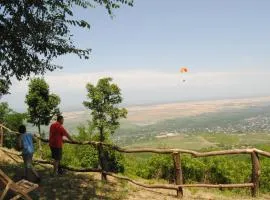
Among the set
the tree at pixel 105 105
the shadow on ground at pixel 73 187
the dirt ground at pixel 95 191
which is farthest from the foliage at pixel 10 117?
the dirt ground at pixel 95 191

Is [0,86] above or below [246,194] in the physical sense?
above

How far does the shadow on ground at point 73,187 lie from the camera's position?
11.5 m

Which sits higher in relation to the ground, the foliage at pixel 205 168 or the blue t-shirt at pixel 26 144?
the blue t-shirt at pixel 26 144

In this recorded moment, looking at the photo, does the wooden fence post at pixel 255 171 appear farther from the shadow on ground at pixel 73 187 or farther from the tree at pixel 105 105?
the tree at pixel 105 105

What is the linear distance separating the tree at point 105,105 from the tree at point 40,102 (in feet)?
36.4

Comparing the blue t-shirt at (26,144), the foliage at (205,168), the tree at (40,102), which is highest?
the tree at (40,102)

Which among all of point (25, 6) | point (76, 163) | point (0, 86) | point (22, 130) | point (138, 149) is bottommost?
point (76, 163)

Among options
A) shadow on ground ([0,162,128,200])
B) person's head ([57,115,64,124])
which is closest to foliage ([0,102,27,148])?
shadow on ground ([0,162,128,200])

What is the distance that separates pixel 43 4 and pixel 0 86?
552 cm

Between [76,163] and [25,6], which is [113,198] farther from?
[76,163]

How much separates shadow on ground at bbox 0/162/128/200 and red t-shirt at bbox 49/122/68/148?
124 cm

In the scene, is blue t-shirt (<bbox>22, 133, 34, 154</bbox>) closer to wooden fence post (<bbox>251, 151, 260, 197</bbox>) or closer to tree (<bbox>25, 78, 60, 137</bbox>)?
wooden fence post (<bbox>251, 151, 260, 197</bbox>)

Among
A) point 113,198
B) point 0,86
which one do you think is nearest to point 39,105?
point 0,86

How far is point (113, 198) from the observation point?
11688 mm
